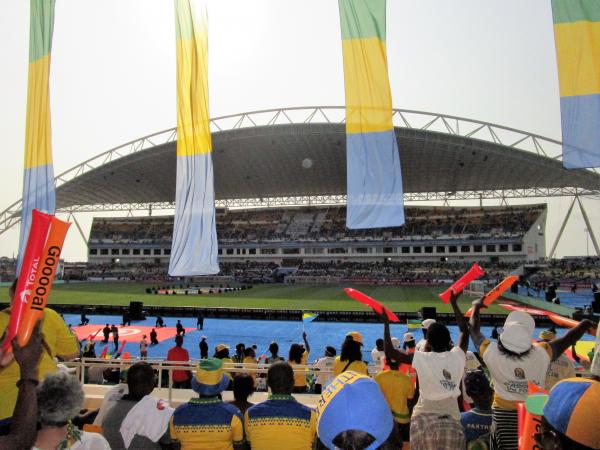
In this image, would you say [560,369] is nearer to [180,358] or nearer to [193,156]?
[180,358]

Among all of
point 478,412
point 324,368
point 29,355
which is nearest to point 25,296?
point 29,355

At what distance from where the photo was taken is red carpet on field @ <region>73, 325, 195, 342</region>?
20.9 meters

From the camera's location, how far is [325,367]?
6.72 metres

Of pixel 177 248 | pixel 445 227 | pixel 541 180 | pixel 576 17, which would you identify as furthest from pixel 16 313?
pixel 445 227

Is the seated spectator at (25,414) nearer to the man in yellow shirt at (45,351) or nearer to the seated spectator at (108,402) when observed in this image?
the man in yellow shirt at (45,351)

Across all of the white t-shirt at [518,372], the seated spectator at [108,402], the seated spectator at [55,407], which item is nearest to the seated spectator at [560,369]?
the white t-shirt at [518,372]

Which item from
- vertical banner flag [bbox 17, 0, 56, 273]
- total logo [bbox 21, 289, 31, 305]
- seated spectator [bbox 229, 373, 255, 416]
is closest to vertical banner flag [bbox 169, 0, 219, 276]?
vertical banner flag [bbox 17, 0, 56, 273]

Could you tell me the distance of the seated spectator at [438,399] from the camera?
3.21m

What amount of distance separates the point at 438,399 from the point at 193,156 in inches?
328

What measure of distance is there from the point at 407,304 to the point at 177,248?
23532mm

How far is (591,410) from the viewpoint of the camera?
1.65 metres

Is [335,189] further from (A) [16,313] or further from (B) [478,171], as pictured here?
(A) [16,313]

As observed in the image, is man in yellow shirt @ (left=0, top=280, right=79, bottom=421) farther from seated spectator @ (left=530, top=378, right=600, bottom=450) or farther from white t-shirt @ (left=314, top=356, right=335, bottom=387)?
white t-shirt @ (left=314, top=356, right=335, bottom=387)

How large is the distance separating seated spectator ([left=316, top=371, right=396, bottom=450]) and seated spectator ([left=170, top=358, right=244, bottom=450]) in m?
1.68
